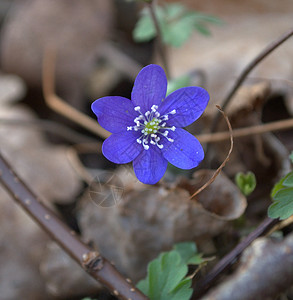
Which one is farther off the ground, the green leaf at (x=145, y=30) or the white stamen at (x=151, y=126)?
the green leaf at (x=145, y=30)

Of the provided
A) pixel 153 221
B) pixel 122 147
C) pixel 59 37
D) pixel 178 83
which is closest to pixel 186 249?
pixel 153 221

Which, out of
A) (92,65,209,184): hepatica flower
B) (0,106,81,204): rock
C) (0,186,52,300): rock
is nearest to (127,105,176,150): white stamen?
(92,65,209,184): hepatica flower

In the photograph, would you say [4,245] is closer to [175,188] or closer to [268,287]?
[175,188]

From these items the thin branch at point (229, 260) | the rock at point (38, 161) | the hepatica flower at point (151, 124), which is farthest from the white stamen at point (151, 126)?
the rock at point (38, 161)

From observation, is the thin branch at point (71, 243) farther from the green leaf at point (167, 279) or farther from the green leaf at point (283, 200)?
the green leaf at point (283, 200)

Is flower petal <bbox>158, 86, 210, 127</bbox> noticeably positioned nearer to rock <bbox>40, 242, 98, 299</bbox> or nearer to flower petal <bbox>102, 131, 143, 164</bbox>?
flower petal <bbox>102, 131, 143, 164</bbox>
